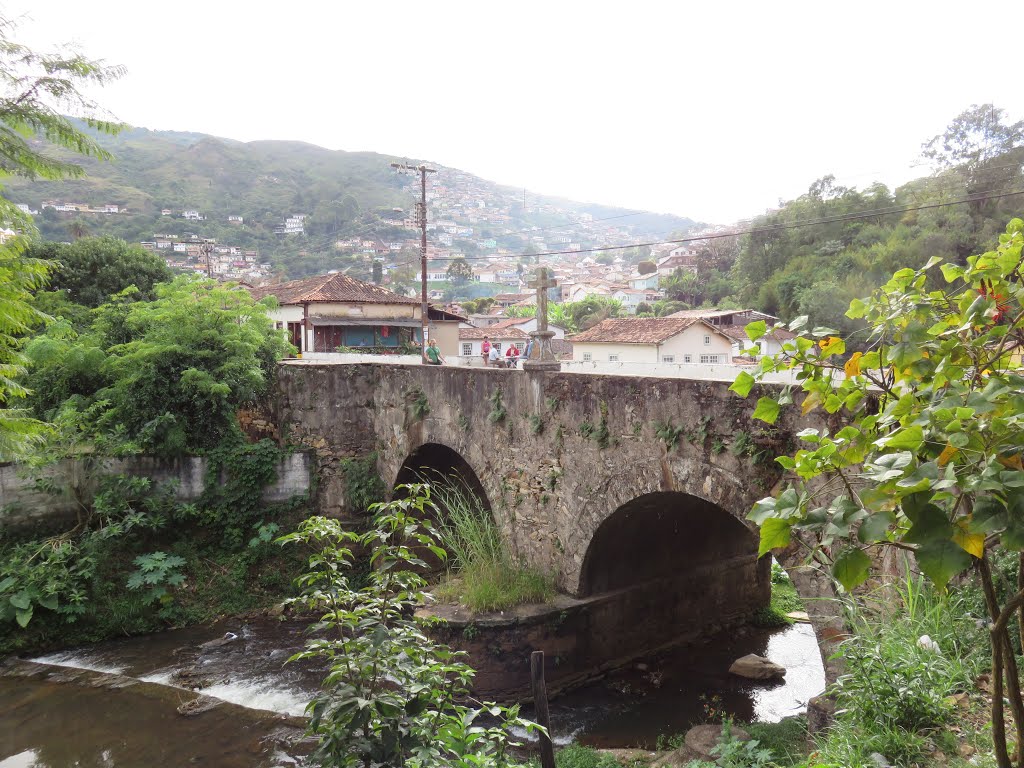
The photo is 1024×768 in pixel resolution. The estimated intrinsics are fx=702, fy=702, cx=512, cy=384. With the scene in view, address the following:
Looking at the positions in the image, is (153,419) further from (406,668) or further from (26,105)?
(406,668)

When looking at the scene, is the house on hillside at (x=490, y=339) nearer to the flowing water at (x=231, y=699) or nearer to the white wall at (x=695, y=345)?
the white wall at (x=695, y=345)

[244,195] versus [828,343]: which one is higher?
[244,195]

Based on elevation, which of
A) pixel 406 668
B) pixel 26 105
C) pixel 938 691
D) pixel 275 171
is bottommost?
pixel 938 691

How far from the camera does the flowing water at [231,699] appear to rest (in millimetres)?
8102

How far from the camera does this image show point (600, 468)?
8.20 metres

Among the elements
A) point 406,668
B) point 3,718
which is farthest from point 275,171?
point 406,668

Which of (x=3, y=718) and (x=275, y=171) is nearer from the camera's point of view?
(x=3, y=718)

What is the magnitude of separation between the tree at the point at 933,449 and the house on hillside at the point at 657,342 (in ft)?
61.7

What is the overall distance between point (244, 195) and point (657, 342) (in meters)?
72.9

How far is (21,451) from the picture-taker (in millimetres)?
5848

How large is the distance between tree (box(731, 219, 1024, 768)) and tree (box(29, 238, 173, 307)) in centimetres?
1716

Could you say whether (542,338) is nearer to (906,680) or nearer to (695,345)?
(906,680)

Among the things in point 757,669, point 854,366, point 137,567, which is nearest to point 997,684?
point 854,366

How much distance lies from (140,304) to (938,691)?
14.7m
